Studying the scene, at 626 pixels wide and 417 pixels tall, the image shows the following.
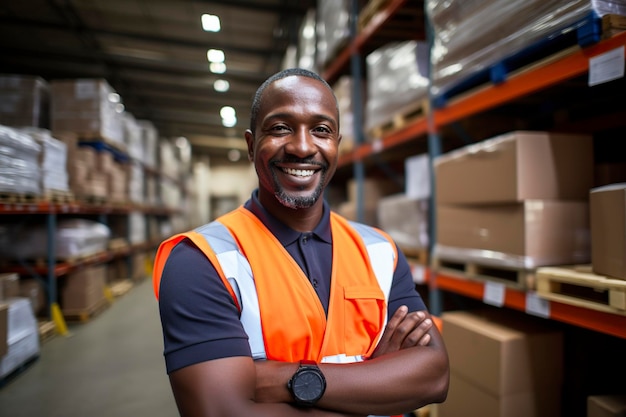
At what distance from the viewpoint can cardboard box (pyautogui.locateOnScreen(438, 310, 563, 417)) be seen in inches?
89.6

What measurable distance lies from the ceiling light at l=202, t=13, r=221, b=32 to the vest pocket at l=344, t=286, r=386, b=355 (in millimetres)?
9074

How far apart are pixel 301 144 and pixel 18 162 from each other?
4.62 m

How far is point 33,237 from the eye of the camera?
5.61m

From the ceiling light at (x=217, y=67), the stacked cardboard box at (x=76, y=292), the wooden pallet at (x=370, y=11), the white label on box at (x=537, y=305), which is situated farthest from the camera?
the ceiling light at (x=217, y=67)

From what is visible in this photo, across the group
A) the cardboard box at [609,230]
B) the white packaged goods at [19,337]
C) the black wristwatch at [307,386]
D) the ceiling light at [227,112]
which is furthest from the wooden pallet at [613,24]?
the ceiling light at [227,112]

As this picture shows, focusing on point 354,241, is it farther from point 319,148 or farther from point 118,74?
point 118,74

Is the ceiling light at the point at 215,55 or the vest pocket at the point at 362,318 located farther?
the ceiling light at the point at 215,55

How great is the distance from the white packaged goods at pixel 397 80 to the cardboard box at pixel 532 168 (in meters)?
1.23

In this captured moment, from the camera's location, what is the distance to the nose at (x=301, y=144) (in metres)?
1.56

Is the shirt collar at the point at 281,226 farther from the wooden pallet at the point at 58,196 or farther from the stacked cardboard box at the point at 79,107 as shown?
the stacked cardboard box at the point at 79,107

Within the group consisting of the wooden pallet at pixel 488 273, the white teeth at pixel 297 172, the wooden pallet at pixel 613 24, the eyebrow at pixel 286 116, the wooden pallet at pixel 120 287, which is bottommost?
the wooden pallet at pixel 120 287

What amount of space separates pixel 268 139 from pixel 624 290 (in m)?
1.64

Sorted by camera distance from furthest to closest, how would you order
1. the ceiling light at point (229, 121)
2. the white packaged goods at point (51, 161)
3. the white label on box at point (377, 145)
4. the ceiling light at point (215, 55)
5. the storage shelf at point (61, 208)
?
the ceiling light at point (229, 121) < the ceiling light at point (215, 55) < the white packaged goods at point (51, 161) < the storage shelf at point (61, 208) < the white label on box at point (377, 145)

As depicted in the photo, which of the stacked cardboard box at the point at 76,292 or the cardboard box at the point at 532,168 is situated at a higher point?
the cardboard box at the point at 532,168
